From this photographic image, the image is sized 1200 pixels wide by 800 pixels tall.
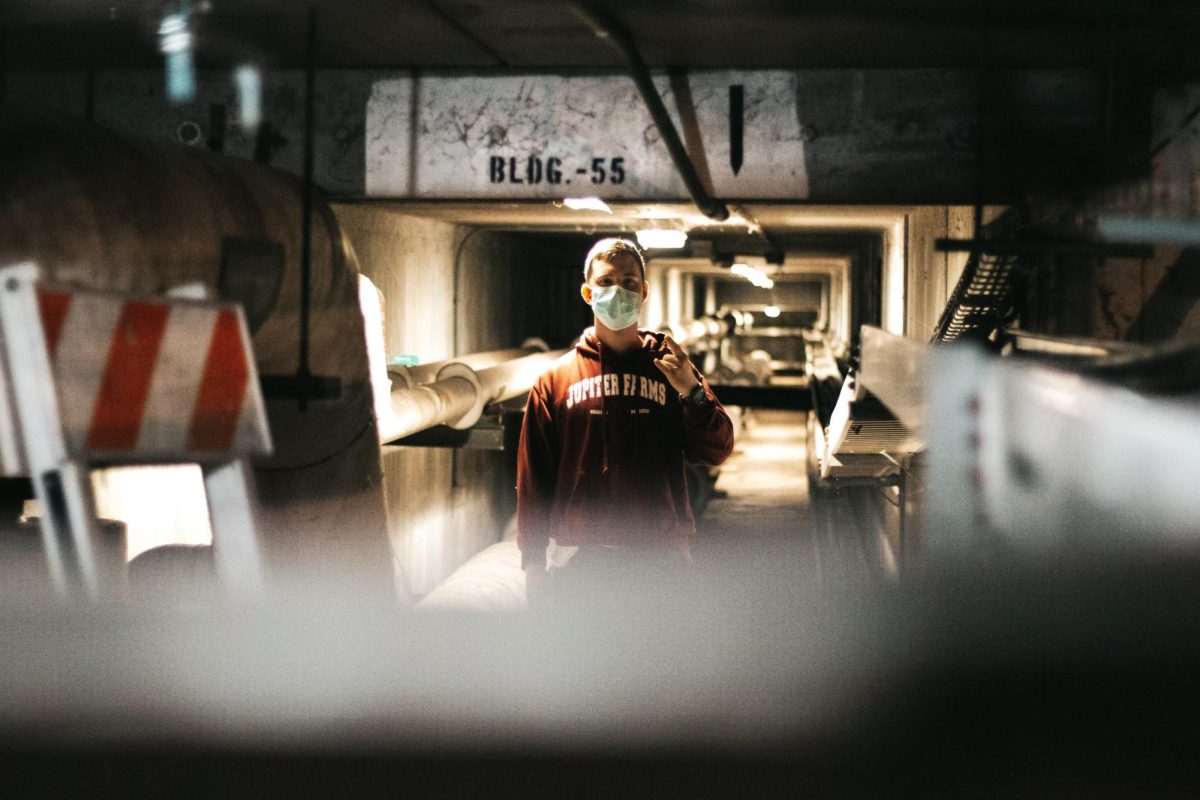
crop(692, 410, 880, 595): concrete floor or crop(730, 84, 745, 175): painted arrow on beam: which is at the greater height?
crop(730, 84, 745, 175): painted arrow on beam

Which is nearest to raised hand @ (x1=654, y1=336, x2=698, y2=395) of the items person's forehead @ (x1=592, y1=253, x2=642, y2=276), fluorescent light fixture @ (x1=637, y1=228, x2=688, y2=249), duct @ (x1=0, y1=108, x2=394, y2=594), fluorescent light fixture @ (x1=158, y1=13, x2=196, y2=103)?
person's forehead @ (x1=592, y1=253, x2=642, y2=276)

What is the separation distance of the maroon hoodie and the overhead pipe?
3.39ft

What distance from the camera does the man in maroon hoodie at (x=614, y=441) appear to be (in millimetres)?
4145

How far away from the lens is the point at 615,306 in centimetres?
427

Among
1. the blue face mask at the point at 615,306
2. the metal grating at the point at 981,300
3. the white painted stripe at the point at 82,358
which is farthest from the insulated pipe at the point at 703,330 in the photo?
the white painted stripe at the point at 82,358

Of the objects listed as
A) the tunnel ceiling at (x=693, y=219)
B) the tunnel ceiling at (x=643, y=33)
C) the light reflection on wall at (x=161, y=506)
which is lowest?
the light reflection on wall at (x=161, y=506)

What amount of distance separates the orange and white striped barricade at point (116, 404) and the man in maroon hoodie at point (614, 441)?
1.38m

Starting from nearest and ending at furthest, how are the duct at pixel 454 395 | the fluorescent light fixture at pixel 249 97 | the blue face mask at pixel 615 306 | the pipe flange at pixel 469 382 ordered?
the blue face mask at pixel 615 306 → the duct at pixel 454 395 → the fluorescent light fixture at pixel 249 97 → the pipe flange at pixel 469 382

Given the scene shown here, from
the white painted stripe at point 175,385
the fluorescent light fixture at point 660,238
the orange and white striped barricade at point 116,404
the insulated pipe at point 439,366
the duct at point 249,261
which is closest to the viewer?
the orange and white striped barricade at point 116,404

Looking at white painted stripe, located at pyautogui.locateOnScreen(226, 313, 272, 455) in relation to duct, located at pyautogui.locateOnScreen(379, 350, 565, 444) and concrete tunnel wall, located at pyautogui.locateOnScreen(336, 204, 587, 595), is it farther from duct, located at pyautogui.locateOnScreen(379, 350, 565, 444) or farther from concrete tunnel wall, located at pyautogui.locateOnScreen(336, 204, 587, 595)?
concrete tunnel wall, located at pyautogui.locateOnScreen(336, 204, 587, 595)

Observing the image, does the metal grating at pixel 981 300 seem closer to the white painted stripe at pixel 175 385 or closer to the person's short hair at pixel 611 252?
the person's short hair at pixel 611 252

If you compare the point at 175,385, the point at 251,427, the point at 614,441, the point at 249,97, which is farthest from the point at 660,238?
the point at 175,385

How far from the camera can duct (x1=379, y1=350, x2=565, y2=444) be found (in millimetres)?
6191

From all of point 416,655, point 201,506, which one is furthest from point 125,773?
point 201,506
